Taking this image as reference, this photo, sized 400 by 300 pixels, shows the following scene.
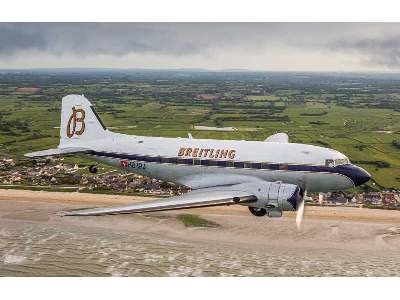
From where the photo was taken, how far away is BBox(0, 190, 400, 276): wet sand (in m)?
34.7

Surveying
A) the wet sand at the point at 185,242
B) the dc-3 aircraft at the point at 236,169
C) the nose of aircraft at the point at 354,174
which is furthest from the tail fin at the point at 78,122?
the nose of aircraft at the point at 354,174

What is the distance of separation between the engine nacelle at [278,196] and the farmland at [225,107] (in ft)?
79.2

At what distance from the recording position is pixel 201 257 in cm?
3666

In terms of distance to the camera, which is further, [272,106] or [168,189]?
[272,106]

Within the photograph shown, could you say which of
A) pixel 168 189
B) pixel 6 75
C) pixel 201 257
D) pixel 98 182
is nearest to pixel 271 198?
pixel 201 257

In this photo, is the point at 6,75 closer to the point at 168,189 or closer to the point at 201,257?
the point at 168,189

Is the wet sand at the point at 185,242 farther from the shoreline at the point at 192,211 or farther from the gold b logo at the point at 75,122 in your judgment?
the gold b logo at the point at 75,122

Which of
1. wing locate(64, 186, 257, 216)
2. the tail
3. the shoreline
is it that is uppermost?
the tail

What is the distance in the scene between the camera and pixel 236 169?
30297 mm

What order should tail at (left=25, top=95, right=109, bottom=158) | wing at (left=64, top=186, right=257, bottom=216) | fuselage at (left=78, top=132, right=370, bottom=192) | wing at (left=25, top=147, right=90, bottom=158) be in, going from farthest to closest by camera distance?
tail at (left=25, top=95, right=109, bottom=158) → wing at (left=25, top=147, right=90, bottom=158) → fuselage at (left=78, top=132, right=370, bottom=192) → wing at (left=64, top=186, right=257, bottom=216)

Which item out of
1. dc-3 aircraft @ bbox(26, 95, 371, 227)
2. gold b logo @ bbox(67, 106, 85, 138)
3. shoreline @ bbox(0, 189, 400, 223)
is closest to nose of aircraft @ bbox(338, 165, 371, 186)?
dc-3 aircraft @ bbox(26, 95, 371, 227)

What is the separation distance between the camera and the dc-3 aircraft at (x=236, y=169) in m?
26.7

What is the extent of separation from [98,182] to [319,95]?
49754 millimetres

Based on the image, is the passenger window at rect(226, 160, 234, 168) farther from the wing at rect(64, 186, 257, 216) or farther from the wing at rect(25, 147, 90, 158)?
the wing at rect(25, 147, 90, 158)
